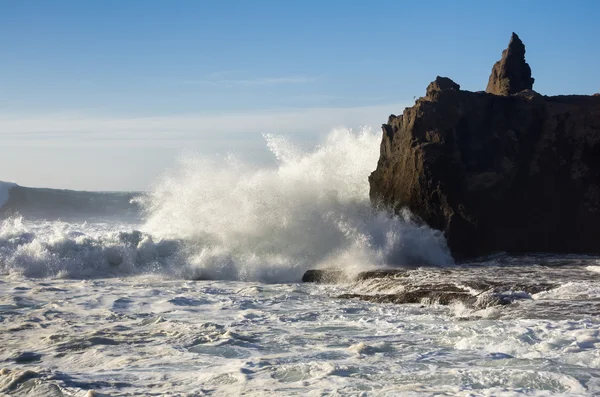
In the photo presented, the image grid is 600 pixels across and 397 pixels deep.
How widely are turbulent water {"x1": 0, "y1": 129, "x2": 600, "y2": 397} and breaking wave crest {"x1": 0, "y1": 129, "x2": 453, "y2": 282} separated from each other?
5 cm

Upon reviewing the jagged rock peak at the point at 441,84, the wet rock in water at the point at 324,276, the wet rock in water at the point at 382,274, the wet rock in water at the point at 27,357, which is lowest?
the wet rock in water at the point at 27,357

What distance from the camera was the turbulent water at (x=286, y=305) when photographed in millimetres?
6832

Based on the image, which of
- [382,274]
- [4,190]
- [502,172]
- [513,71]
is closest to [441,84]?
[513,71]

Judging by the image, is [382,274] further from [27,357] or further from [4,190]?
[4,190]

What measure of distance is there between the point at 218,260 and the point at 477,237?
20.1 feet

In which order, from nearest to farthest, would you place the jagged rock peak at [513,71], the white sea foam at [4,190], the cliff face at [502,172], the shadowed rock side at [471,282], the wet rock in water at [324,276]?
the shadowed rock side at [471,282], the wet rock in water at [324,276], the cliff face at [502,172], the jagged rock peak at [513,71], the white sea foam at [4,190]

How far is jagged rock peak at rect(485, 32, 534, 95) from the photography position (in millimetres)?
Answer: 18188

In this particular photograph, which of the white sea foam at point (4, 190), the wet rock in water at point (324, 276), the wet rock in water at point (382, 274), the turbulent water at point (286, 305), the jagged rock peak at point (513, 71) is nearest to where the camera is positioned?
the turbulent water at point (286, 305)

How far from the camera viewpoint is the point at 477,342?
792 cm

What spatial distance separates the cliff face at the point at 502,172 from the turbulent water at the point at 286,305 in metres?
0.75

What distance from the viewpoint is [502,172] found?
51.6ft

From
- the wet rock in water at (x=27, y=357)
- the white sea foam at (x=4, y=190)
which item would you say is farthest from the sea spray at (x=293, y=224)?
the white sea foam at (x=4, y=190)

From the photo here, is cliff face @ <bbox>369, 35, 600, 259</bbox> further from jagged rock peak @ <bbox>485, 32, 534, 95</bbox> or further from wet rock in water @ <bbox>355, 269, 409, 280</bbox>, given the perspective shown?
wet rock in water @ <bbox>355, 269, 409, 280</bbox>

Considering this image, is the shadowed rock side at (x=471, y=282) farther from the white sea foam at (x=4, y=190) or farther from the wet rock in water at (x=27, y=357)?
the white sea foam at (x=4, y=190)
